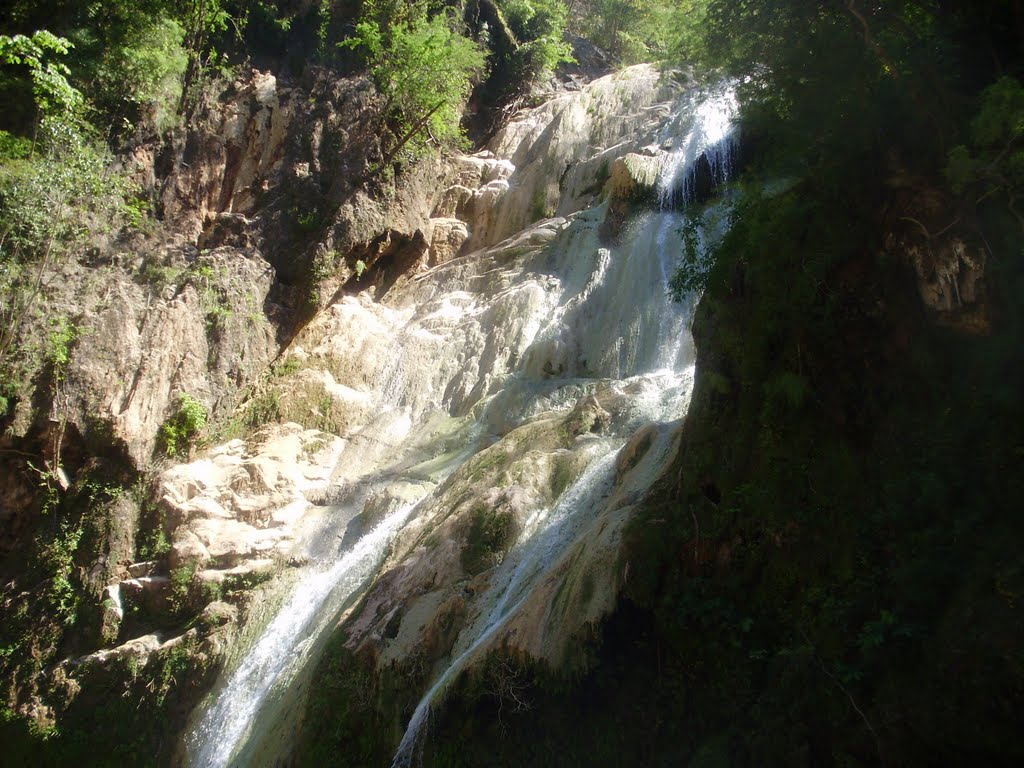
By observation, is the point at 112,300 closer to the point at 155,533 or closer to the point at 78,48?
the point at 155,533

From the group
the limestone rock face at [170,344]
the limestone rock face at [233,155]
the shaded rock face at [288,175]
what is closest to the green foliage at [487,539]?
the limestone rock face at [170,344]

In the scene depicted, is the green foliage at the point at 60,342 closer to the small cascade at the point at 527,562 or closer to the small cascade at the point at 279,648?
the small cascade at the point at 279,648

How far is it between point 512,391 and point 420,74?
10.6 metres

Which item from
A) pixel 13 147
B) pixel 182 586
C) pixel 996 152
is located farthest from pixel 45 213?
pixel 996 152

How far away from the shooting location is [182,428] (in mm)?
14086

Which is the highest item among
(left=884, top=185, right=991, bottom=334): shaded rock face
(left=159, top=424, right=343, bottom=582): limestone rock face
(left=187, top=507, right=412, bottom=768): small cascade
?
(left=884, top=185, right=991, bottom=334): shaded rock face

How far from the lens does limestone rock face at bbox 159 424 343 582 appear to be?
1223 centimetres

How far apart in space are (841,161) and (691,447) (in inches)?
117

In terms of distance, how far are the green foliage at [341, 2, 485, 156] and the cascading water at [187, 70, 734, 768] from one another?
9.25 ft

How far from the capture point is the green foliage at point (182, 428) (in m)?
13.9

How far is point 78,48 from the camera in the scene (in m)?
17.1

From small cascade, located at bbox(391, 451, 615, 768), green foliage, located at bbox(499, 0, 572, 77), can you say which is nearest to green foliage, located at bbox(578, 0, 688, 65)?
green foliage, located at bbox(499, 0, 572, 77)

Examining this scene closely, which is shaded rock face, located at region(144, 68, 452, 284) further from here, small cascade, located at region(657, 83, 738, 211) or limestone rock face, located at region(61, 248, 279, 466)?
small cascade, located at region(657, 83, 738, 211)

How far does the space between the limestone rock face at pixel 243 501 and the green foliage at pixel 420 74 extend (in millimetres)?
9364
